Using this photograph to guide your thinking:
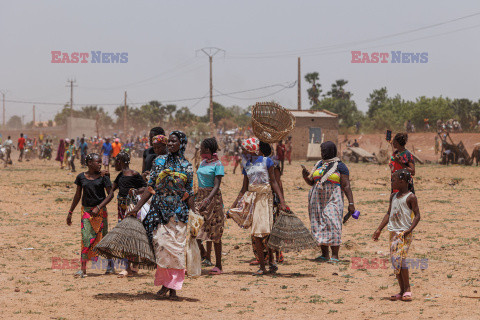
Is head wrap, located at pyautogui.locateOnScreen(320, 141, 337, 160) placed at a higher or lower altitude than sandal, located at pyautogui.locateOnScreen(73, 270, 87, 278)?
higher

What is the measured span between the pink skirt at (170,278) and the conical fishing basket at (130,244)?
0.12 metres

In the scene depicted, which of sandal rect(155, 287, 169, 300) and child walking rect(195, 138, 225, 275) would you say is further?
child walking rect(195, 138, 225, 275)

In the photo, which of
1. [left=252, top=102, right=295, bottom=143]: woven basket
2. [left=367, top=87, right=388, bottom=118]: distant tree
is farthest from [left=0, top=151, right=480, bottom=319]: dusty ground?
[left=367, top=87, right=388, bottom=118]: distant tree

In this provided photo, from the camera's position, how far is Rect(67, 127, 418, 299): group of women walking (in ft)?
20.9

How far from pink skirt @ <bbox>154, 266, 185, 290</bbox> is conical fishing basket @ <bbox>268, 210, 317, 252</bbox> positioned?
1.68m

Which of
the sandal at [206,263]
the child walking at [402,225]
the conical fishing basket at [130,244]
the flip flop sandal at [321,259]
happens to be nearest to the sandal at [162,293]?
the conical fishing basket at [130,244]

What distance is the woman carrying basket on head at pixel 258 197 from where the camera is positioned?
7.70m

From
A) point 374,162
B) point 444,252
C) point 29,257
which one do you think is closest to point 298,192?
point 444,252

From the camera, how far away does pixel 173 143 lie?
20.9 feet

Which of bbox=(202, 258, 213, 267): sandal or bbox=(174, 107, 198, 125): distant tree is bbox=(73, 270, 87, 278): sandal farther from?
bbox=(174, 107, 198, 125): distant tree

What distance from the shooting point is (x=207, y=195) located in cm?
774

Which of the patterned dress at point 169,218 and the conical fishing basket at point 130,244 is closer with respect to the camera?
the conical fishing basket at point 130,244

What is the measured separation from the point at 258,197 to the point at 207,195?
667 mm

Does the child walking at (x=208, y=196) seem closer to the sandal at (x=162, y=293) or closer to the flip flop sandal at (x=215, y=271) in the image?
the flip flop sandal at (x=215, y=271)
